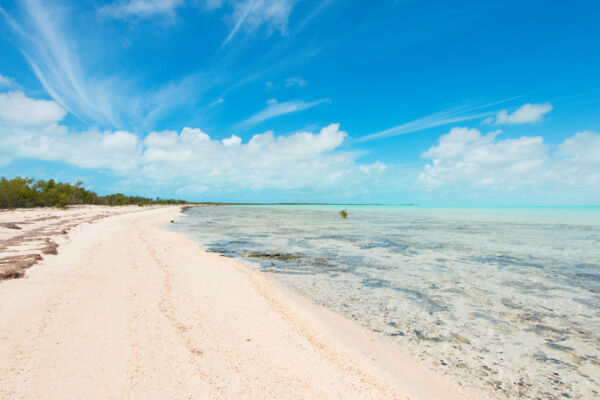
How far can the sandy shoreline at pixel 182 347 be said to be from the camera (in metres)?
4.12

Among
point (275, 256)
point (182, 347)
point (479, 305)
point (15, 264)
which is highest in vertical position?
point (15, 264)

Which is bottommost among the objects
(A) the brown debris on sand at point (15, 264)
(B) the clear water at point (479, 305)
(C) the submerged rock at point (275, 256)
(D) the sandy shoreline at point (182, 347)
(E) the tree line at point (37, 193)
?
(B) the clear water at point (479, 305)

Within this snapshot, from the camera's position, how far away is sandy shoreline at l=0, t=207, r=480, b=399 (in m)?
4.12

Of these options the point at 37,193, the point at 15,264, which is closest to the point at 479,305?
the point at 15,264

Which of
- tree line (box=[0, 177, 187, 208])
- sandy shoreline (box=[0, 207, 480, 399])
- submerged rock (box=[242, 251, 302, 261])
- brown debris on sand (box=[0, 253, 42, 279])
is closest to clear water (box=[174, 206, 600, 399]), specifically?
submerged rock (box=[242, 251, 302, 261])

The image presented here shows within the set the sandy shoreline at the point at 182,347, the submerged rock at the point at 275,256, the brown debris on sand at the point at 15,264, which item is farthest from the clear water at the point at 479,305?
the brown debris on sand at the point at 15,264

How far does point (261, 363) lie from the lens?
16.0ft

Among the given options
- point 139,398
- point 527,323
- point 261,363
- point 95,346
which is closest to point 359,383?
point 261,363

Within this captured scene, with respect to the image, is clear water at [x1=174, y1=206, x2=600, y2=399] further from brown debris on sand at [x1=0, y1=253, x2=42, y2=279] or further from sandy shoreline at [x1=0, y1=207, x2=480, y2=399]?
brown debris on sand at [x1=0, y1=253, x2=42, y2=279]

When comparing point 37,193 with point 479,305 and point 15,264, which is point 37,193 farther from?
point 479,305

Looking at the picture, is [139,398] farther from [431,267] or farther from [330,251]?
[330,251]

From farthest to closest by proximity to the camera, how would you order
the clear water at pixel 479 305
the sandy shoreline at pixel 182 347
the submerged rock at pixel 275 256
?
the submerged rock at pixel 275 256, the clear water at pixel 479 305, the sandy shoreline at pixel 182 347

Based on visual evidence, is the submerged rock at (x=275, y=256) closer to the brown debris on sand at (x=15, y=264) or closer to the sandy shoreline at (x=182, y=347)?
the sandy shoreline at (x=182, y=347)

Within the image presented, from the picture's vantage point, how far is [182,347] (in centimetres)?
521
